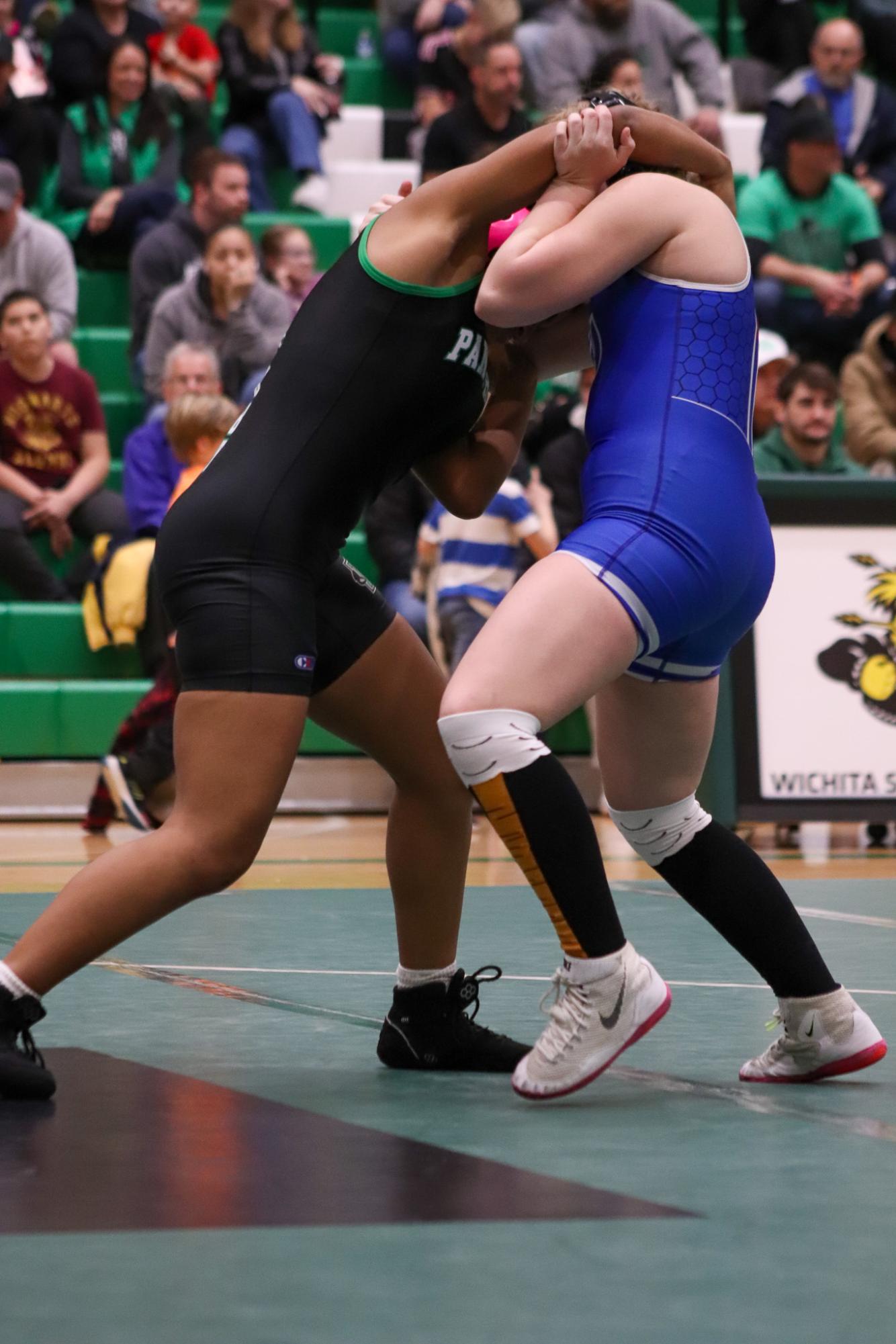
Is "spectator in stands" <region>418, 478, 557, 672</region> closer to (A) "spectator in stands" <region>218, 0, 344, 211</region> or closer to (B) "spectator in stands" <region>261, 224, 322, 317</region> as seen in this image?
(B) "spectator in stands" <region>261, 224, 322, 317</region>

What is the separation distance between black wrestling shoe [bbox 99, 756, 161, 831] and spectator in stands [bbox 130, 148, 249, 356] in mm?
2756

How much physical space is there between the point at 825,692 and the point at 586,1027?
4108mm

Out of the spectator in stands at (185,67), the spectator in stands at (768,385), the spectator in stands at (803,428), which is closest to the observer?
the spectator in stands at (803,428)

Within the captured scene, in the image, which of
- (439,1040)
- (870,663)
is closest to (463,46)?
(870,663)

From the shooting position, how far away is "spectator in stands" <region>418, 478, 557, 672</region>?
7.77 meters

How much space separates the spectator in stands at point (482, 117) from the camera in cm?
988

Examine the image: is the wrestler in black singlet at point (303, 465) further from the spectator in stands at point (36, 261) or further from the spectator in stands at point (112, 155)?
the spectator in stands at point (112, 155)

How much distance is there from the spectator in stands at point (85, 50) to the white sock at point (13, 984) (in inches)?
316

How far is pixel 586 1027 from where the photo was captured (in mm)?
2730

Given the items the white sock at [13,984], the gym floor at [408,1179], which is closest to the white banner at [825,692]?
the gym floor at [408,1179]

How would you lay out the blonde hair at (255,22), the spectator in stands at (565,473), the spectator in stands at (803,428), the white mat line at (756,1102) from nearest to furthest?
the white mat line at (756,1102), the spectator in stands at (803,428), the spectator in stands at (565,473), the blonde hair at (255,22)

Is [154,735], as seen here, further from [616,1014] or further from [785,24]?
[785,24]

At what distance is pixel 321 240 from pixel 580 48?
1.77 metres

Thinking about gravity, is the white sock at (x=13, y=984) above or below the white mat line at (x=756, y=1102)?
above
